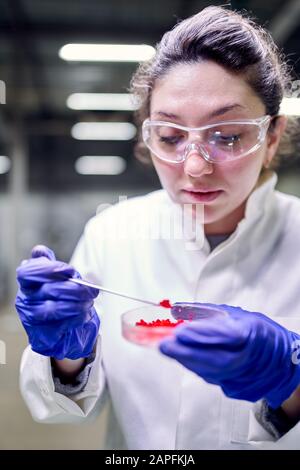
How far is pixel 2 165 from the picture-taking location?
4.45 feet

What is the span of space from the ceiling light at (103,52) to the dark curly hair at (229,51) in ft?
0.60

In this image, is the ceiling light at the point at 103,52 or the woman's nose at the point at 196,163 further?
the ceiling light at the point at 103,52

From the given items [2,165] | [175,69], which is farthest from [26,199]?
[175,69]

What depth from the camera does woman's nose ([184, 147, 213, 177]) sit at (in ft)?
2.23

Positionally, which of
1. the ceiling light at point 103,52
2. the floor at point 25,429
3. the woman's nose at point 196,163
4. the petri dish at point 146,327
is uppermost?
the ceiling light at point 103,52

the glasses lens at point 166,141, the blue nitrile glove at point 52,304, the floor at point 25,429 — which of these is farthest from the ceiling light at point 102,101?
the floor at point 25,429

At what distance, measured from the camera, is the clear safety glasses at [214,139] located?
0.69 metres

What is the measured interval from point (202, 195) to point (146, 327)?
25 cm

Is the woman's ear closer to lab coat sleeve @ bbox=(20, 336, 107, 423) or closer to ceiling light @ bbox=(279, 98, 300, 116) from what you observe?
ceiling light @ bbox=(279, 98, 300, 116)

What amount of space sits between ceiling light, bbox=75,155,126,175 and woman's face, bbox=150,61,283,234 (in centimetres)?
47

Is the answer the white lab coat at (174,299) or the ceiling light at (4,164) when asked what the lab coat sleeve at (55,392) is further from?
the ceiling light at (4,164)

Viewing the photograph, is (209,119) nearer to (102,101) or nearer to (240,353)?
(240,353)

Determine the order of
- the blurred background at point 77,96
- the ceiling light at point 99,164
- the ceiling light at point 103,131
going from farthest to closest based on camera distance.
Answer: the ceiling light at point 99,164, the ceiling light at point 103,131, the blurred background at point 77,96

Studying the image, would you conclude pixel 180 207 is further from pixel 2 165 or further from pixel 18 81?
pixel 2 165
